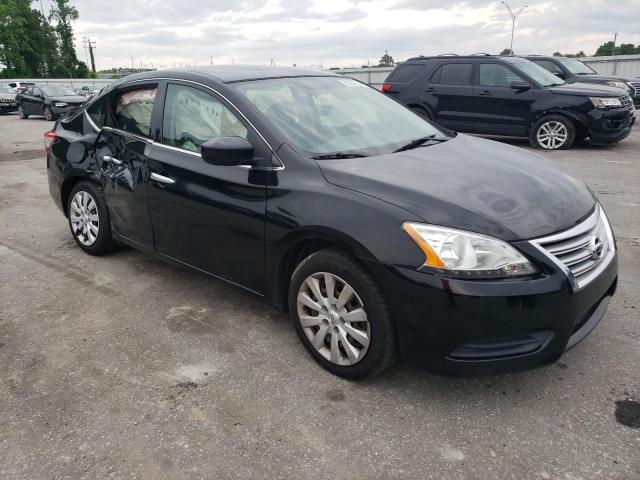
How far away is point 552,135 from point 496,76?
5.08 ft

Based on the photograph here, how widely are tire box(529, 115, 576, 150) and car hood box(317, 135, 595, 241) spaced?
25.0 ft

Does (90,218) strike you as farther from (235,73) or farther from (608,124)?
(608,124)

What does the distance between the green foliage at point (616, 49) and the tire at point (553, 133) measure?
6180 centimetres

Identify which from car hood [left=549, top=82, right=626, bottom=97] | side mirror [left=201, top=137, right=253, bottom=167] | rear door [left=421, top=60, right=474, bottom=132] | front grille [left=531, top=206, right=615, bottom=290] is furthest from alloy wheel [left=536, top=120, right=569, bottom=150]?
side mirror [left=201, top=137, right=253, bottom=167]

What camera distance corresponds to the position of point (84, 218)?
4.75 m

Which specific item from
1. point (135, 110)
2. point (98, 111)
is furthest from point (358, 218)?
point (98, 111)

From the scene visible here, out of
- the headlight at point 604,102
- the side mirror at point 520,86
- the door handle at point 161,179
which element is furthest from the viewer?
the side mirror at point 520,86

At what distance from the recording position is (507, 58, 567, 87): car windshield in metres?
10.2

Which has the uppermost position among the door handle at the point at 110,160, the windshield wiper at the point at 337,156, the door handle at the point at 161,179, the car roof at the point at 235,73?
the car roof at the point at 235,73

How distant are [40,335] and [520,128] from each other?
9351mm

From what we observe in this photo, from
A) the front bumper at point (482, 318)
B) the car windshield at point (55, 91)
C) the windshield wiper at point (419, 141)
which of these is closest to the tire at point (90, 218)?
the windshield wiper at point (419, 141)

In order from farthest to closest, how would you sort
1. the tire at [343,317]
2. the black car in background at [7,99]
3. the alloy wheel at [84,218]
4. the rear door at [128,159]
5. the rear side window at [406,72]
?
the black car in background at [7,99] → the rear side window at [406,72] → the alloy wheel at [84,218] → the rear door at [128,159] → the tire at [343,317]

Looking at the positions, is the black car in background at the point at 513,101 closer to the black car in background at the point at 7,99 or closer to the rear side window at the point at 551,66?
the rear side window at the point at 551,66

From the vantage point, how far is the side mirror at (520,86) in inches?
396
